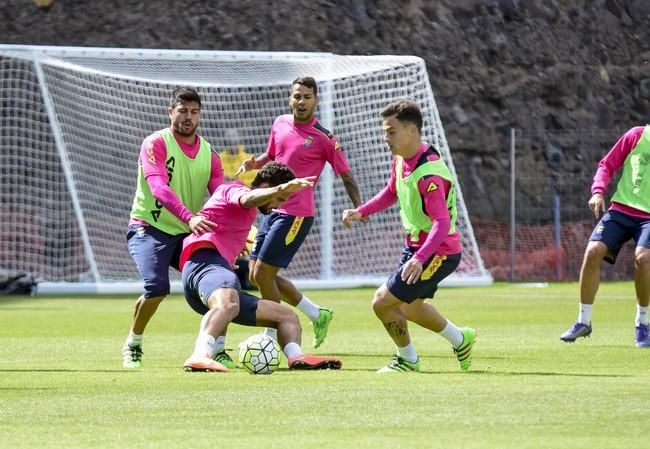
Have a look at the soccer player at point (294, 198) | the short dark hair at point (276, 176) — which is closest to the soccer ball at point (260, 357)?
the short dark hair at point (276, 176)

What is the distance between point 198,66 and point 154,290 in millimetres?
14507

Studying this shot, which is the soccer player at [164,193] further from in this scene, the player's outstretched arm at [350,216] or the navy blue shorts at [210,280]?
the player's outstretched arm at [350,216]

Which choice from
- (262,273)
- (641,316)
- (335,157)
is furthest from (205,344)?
(641,316)

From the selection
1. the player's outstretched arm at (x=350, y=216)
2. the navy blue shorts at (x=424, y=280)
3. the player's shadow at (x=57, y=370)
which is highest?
the player's outstretched arm at (x=350, y=216)

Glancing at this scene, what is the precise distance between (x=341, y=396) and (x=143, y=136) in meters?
19.1

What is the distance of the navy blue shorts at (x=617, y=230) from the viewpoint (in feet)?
44.5

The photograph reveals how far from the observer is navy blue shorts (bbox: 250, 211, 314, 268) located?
44.5 feet

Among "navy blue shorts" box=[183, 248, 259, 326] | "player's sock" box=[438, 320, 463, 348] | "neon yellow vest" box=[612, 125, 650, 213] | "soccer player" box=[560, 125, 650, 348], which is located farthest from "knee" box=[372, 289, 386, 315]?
"neon yellow vest" box=[612, 125, 650, 213]

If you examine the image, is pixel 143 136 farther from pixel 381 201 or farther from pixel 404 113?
pixel 404 113

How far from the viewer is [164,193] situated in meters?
11.4

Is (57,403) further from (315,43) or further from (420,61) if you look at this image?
(315,43)

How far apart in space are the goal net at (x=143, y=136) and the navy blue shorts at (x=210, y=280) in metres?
13.7

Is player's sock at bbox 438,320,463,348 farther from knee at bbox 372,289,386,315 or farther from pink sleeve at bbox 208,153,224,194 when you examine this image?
pink sleeve at bbox 208,153,224,194

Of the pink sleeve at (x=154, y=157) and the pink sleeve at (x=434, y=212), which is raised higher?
the pink sleeve at (x=154, y=157)
